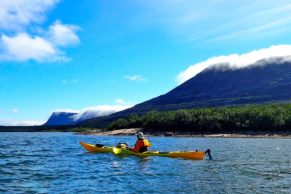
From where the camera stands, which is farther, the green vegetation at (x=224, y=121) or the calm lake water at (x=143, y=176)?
the green vegetation at (x=224, y=121)

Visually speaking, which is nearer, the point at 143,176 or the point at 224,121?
the point at 143,176

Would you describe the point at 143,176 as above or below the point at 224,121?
below

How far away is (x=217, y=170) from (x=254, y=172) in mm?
2785

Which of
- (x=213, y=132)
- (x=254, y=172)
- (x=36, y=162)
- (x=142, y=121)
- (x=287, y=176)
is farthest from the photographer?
(x=142, y=121)

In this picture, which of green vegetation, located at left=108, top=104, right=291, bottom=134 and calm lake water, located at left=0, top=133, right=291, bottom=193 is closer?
calm lake water, located at left=0, top=133, right=291, bottom=193

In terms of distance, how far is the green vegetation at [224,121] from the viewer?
4744 inches

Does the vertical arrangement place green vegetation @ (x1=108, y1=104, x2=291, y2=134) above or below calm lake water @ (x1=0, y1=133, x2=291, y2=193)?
above

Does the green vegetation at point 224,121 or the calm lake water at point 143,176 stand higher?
the green vegetation at point 224,121

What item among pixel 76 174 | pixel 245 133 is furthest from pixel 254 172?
pixel 245 133

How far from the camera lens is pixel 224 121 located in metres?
128

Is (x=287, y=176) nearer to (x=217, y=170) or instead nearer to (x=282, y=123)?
(x=217, y=170)

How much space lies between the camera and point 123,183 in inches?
1044

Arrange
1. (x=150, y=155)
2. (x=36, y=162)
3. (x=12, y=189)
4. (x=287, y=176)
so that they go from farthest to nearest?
(x=150, y=155)
(x=36, y=162)
(x=287, y=176)
(x=12, y=189)

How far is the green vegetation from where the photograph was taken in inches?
4744
